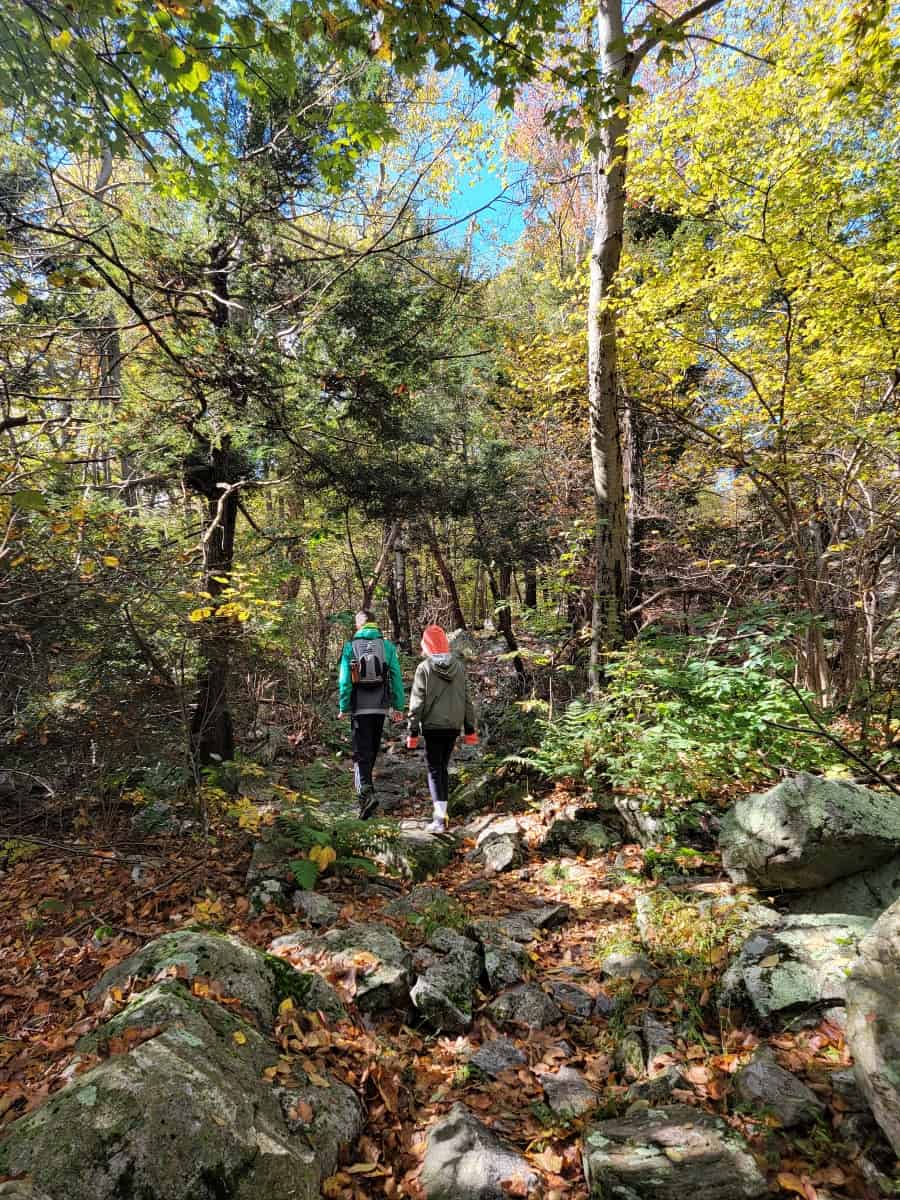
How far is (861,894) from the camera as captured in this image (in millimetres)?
3859

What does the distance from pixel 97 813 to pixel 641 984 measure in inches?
201

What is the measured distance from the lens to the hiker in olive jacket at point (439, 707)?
6.28 m

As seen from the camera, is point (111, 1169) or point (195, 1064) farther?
point (195, 1064)

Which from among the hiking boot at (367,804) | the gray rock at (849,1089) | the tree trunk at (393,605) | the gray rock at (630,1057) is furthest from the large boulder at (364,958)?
the tree trunk at (393,605)

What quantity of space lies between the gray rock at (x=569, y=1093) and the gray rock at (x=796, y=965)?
948 mm

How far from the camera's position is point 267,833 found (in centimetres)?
522

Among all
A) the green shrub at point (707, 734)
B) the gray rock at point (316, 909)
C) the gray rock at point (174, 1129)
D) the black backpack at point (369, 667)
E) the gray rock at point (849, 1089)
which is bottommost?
the gray rock at point (316, 909)

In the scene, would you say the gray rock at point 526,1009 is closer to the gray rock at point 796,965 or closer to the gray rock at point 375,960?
the gray rock at point 375,960

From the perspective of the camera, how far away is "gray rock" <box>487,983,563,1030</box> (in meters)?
3.29

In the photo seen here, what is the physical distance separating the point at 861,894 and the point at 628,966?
5.72ft

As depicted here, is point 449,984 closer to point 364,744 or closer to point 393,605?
point 364,744

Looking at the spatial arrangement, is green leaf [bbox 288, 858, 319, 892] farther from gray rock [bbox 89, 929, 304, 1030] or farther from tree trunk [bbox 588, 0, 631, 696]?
tree trunk [bbox 588, 0, 631, 696]

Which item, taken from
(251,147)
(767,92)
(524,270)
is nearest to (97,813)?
(251,147)

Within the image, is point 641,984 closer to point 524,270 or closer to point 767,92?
point 767,92
